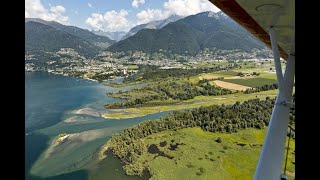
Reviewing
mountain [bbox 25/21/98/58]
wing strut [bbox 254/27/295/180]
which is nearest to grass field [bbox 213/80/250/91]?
wing strut [bbox 254/27/295/180]

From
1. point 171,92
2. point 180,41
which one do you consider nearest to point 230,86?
point 171,92

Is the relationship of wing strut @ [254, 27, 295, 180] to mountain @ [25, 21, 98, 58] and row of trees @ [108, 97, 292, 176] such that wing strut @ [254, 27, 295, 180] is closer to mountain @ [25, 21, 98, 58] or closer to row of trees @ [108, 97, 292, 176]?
row of trees @ [108, 97, 292, 176]

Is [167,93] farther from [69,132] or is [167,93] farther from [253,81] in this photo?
[69,132]

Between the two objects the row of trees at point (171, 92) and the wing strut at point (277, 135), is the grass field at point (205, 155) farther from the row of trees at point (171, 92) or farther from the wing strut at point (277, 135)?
the wing strut at point (277, 135)
